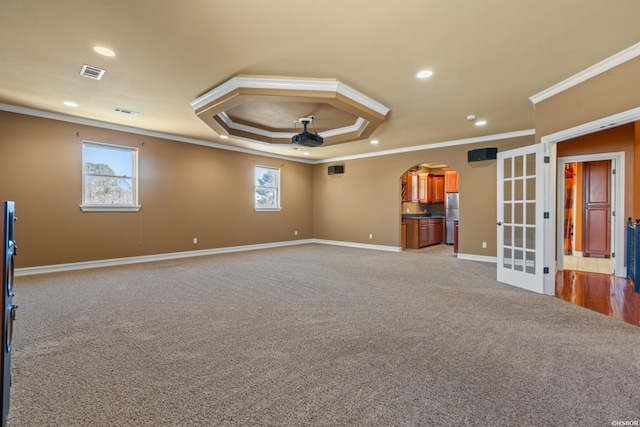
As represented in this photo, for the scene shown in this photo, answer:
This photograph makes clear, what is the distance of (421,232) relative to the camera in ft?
27.7

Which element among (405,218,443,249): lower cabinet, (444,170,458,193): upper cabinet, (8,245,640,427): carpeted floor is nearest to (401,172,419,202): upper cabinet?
(405,218,443,249): lower cabinet

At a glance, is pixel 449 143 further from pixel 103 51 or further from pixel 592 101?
pixel 103 51

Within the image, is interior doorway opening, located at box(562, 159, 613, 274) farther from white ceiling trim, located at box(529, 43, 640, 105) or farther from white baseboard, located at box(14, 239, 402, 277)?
white baseboard, located at box(14, 239, 402, 277)

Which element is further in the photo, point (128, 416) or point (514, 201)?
point (514, 201)

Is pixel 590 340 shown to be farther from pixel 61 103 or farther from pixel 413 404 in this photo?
pixel 61 103

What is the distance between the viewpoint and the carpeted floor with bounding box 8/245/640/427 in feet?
5.35

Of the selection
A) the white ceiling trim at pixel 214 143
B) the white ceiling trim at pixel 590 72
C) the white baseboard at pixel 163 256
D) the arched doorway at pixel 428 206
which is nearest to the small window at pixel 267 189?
the white ceiling trim at pixel 214 143

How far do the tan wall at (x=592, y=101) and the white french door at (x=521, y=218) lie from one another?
399 millimetres

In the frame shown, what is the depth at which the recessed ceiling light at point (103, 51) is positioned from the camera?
9.68ft

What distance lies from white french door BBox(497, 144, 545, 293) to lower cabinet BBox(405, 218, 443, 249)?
3.71 meters

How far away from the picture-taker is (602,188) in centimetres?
653

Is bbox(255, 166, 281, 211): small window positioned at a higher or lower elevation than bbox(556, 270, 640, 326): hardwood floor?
higher

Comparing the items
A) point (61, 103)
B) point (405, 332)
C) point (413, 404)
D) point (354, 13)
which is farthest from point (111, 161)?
point (413, 404)

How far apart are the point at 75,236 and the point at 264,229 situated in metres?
4.21
